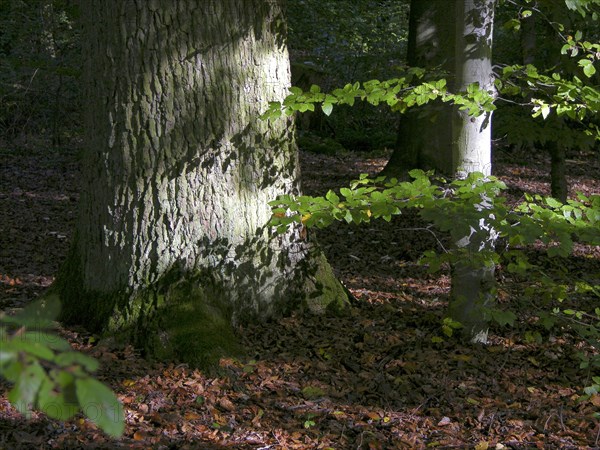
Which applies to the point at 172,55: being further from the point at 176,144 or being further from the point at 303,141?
the point at 303,141

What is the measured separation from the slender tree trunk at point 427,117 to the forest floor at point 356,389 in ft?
9.73

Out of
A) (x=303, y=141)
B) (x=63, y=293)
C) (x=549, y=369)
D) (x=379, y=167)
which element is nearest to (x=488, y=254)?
(x=549, y=369)

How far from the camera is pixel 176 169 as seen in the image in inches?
158

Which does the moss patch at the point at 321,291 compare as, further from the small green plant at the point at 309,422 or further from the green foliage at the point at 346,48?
the green foliage at the point at 346,48

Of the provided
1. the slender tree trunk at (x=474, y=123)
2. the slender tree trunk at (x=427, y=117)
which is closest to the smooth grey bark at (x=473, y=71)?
the slender tree trunk at (x=474, y=123)

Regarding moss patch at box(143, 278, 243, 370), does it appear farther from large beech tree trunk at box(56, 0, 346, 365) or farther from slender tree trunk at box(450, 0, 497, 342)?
slender tree trunk at box(450, 0, 497, 342)

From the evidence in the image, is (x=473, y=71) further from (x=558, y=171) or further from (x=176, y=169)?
(x=558, y=171)

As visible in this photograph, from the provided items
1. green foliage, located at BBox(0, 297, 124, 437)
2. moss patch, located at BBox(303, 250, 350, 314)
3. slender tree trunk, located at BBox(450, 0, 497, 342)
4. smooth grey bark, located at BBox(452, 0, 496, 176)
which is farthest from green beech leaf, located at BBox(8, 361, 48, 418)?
moss patch, located at BBox(303, 250, 350, 314)

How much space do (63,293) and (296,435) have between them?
1.94m

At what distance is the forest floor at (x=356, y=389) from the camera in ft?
10.9

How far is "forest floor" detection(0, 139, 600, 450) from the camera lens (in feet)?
10.9

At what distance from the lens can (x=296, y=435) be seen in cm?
337

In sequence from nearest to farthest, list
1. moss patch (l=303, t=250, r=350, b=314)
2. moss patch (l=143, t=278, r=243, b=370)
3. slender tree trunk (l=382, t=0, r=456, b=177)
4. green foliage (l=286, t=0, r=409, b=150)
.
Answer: moss patch (l=143, t=278, r=243, b=370), moss patch (l=303, t=250, r=350, b=314), slender tree trunk (l=382, t=0, r=456, b=177), green foliage (l=286, t=0, r=409, b=150)

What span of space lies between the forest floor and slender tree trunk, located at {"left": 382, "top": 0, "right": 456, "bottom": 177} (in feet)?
9.73
